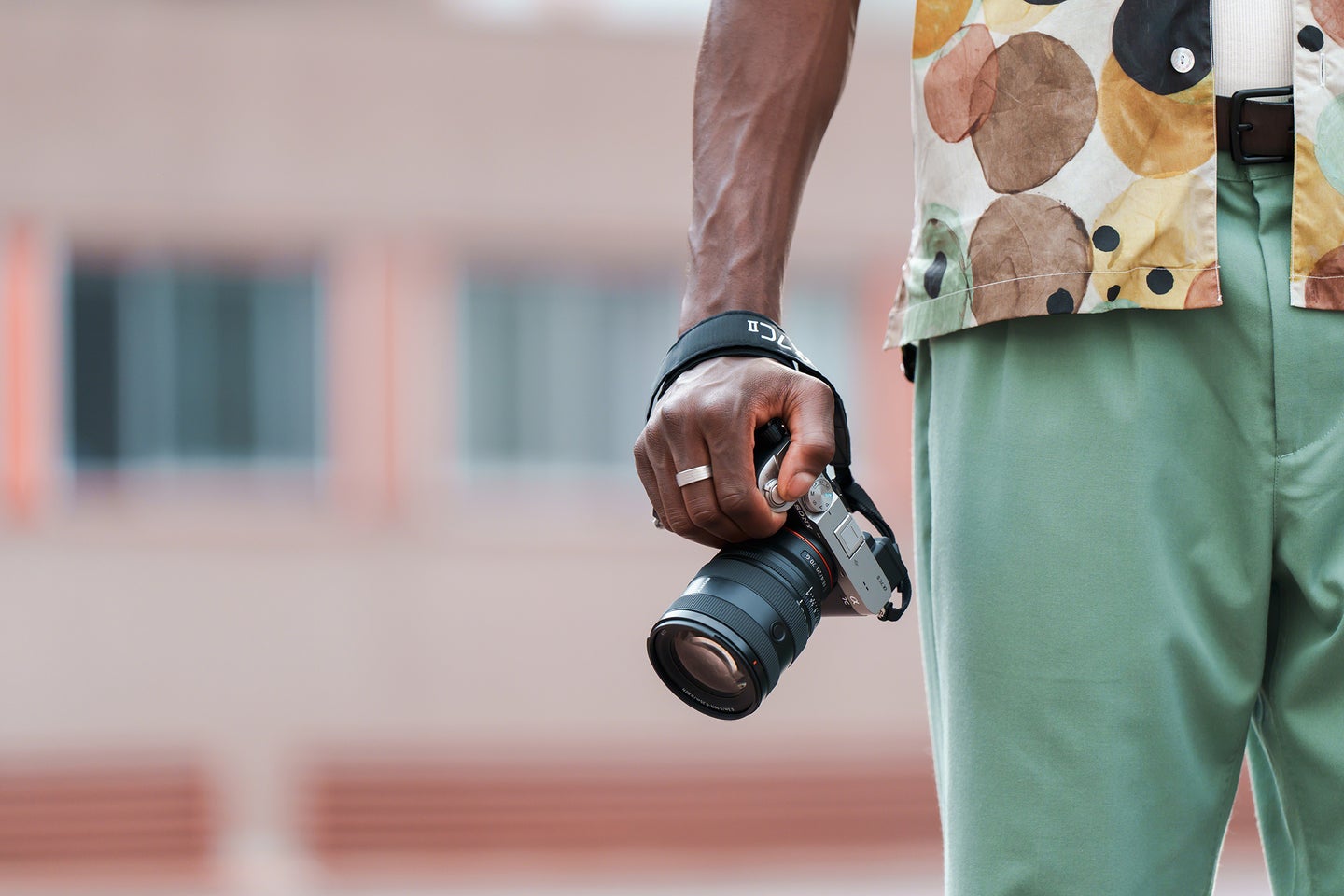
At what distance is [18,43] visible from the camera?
5.46 metres

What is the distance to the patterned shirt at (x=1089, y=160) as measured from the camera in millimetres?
692

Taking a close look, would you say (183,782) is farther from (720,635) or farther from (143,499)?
(720,635)

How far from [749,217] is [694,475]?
173 mm

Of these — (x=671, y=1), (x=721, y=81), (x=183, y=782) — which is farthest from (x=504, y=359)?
(x=721, y=81)

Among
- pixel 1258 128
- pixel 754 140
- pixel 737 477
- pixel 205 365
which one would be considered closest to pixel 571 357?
pixel 205 365

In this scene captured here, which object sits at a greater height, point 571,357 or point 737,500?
Result: point 571,357

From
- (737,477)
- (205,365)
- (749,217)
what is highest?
(205,365)

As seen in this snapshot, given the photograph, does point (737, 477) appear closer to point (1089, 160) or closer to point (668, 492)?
point (668, 492)

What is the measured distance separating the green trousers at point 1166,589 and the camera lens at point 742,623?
0.45ft

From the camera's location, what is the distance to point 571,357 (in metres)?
6.28

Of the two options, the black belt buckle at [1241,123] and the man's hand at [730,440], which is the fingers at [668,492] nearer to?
the man's hand at [730,440]

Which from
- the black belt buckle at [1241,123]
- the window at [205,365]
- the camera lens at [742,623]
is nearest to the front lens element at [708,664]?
the camera lens at [742,623]

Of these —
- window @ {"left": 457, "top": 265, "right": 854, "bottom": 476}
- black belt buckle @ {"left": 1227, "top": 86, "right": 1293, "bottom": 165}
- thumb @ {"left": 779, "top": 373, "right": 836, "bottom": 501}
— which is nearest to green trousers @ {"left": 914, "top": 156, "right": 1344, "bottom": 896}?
black belt buckle @ {"left": 1227, "top": 86, "right": 1293, "bottom": 165}

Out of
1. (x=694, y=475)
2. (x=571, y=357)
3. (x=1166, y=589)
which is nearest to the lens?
(x=1166, y=589)
